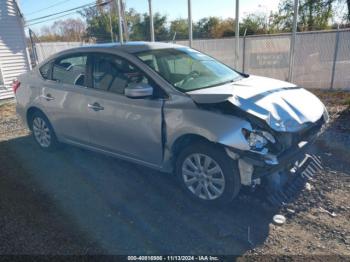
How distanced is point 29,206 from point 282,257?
278cm

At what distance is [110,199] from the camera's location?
347 cm

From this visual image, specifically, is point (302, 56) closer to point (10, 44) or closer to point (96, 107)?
point (96, 107)

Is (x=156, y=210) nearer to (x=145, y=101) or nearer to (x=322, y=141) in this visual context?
(x=145, y=101)

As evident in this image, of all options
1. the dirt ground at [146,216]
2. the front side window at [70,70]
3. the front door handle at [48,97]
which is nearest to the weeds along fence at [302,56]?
the dirt ground at [146,216]

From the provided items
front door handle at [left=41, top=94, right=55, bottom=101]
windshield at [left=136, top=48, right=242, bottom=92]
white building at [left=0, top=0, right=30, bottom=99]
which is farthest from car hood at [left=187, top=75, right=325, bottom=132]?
white building at [left=0, top=0, right=30, bottom=99]

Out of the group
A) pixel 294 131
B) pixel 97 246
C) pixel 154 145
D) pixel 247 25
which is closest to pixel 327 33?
pixel 294 131

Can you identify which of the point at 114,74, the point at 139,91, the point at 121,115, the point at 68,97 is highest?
the point at 114,74

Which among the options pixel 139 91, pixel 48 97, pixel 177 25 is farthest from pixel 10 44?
pixel 177 25

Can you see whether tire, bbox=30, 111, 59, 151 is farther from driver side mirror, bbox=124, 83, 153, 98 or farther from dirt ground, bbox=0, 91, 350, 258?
driver side mirror, bbox=124, 83, 153, 98

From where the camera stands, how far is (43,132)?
498cm

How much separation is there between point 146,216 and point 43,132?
2836mm

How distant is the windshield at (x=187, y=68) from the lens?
3.55 m

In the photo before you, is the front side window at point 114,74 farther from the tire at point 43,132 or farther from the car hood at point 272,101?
the tire at point 43,132

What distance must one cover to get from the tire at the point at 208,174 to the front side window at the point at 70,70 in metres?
1.97
